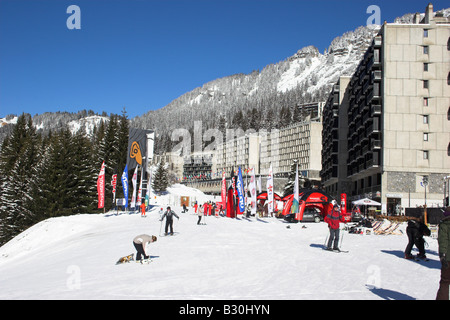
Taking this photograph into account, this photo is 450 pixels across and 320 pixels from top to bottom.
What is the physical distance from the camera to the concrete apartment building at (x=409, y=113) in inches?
1954

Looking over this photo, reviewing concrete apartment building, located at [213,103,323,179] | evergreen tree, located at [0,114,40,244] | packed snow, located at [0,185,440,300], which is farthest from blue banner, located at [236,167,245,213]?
concrete apartment building, located at [213,103,323,179]

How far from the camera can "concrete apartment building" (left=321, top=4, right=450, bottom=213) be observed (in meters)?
49.6

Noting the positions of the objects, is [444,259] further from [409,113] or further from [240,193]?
[409,113]

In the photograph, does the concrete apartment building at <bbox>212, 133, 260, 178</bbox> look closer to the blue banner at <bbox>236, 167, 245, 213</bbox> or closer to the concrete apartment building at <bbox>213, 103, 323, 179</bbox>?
the concrete apartment building at <bbox>213, 103, 323, 179</bbox>

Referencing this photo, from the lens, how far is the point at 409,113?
168ft

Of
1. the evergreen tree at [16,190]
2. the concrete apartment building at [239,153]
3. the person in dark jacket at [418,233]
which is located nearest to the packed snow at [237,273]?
the person in dark jacket at [418,233]

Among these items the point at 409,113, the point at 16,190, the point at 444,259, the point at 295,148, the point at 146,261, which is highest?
the point at 295,148

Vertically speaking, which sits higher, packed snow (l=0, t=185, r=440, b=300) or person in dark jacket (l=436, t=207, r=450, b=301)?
person in dark jacket (l=436, t=207, r=450, b=301)

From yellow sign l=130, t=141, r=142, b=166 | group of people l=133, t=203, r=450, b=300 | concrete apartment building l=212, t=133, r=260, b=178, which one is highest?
concrete apartment building l=212, t=133, r=260, b=178

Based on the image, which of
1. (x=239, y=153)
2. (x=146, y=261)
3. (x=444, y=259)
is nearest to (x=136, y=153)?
(x=146, y=261)

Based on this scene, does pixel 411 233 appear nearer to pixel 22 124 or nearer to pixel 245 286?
pixel 245 286
